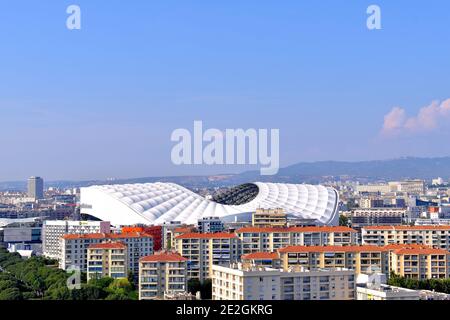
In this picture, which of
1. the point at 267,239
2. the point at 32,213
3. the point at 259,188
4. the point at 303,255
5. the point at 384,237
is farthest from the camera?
the point at 32,213

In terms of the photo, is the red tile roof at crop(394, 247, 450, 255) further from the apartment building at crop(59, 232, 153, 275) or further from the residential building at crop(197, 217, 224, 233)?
the residential building at crop(197, 217, 224, 233)

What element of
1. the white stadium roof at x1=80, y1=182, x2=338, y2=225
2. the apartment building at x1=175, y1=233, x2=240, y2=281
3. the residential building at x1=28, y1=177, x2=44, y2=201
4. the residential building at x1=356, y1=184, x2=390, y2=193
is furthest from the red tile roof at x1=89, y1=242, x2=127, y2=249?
the residential building at x1=356, y1=184, x2=390, y2=193

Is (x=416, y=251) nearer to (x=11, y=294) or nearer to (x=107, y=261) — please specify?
(x=107, y=261)

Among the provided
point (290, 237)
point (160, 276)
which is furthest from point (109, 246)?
point (290, 237)

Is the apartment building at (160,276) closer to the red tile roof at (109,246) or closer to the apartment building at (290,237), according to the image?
the red tile roof at (109,246)
